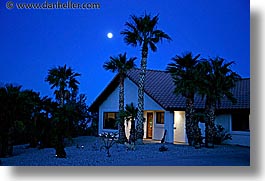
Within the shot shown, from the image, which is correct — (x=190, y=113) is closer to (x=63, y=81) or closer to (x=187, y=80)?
(x=187, y=80)

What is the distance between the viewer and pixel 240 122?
25.7 ft

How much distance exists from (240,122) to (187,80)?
2.75m

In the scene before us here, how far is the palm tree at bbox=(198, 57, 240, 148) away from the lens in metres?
7.86

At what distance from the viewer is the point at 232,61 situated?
7.24 metres

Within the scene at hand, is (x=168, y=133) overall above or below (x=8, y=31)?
below

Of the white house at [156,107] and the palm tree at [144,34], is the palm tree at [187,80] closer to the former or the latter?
the white house at [156,107]

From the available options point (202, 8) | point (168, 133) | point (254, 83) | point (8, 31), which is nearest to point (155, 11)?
point (202, 8)

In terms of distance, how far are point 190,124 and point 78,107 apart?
378 cm

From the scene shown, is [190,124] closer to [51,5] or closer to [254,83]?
[254,83]

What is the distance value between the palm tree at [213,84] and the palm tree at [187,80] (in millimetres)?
509

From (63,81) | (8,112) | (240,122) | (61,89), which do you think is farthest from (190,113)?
(8,112)

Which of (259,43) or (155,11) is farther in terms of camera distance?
(155,11)

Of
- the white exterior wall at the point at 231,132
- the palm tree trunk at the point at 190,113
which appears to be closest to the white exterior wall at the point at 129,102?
the palm tree trunk at the point at 190,113

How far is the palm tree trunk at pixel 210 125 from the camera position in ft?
29.5
